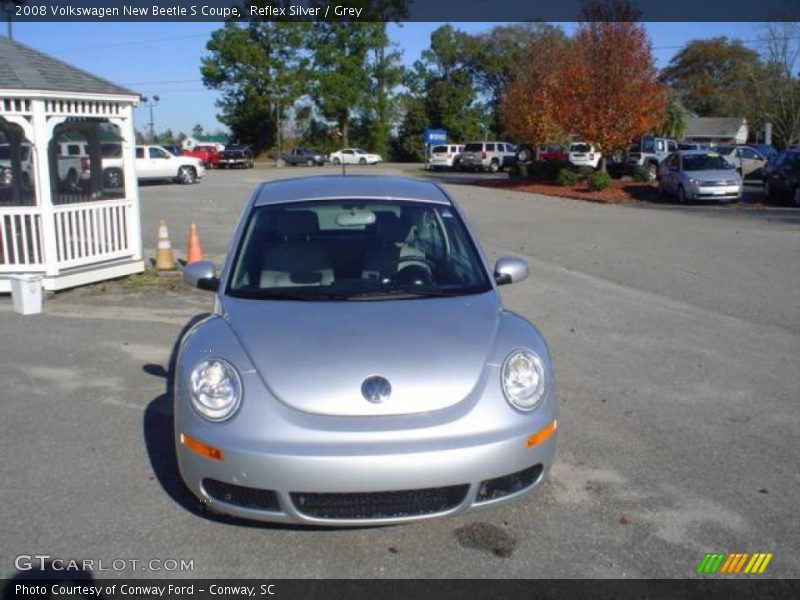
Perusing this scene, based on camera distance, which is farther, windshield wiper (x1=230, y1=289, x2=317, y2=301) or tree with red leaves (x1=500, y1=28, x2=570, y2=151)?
tree with red leaves (x1=500, y1=28, x2=570, y2=151)

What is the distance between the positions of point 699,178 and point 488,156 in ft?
89.9

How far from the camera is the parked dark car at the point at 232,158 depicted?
2292 inches

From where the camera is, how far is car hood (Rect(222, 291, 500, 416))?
11.5 ft

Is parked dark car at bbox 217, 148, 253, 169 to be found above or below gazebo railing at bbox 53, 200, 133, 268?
above

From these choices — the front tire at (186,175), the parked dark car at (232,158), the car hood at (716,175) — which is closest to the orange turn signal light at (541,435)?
the car hood at (716,175)

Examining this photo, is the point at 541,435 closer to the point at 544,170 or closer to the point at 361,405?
the point at 361,405

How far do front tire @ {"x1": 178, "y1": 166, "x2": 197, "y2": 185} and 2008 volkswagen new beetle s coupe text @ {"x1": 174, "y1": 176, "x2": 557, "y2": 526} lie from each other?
3398 centimetres

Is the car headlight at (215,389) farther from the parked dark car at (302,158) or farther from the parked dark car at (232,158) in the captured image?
the parked dark car at (302,158)

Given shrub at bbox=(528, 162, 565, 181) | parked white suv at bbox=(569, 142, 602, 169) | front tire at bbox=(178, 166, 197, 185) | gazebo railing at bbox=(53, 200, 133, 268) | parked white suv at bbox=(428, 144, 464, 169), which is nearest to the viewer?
gazebo railing at bbox=(53, 200, 133, 268)

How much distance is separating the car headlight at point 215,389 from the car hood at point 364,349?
14 cm

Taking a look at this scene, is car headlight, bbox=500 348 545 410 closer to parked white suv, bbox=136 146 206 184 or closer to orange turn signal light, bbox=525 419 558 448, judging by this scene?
orange turn signal light, bbox=525 419 558 448

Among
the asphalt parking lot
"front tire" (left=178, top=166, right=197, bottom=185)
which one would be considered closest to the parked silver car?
the asphalt parking lot

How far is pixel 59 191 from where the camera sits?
492 inches

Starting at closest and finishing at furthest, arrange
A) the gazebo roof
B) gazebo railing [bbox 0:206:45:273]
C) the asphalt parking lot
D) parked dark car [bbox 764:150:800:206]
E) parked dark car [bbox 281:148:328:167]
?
1. the asphalt parking lot
2. the gazebo roof
3. gazebo railing [bbox 0:206:45:273]
4. parked dark car [bbox 764:150:800:206]
5. parked dark car [bbox 281:148:328:167]
